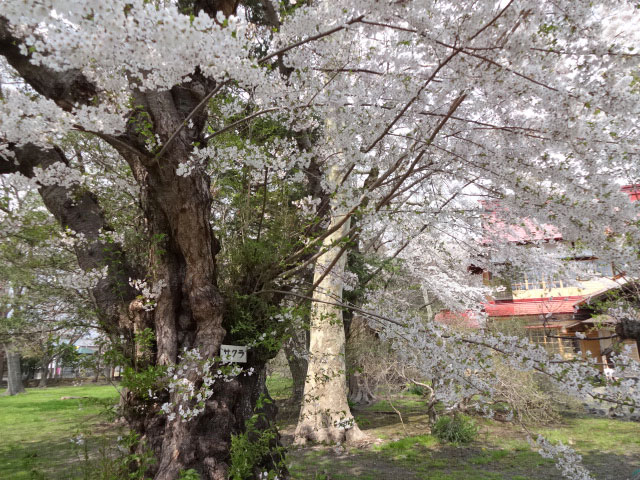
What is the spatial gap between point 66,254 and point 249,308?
3.42 m

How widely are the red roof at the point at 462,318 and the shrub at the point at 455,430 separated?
367cm

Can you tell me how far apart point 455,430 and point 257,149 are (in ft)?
22.3

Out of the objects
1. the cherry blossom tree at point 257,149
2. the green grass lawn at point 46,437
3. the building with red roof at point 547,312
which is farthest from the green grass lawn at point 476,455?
the building with red roof at point 547,312

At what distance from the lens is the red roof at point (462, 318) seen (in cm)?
1143

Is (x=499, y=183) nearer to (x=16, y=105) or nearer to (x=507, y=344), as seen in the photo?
(x=507, y=344)

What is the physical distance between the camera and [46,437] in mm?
9172

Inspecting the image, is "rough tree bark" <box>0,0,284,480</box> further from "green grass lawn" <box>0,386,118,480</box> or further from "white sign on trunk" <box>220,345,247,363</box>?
"green grass lawn" <box>0,386,118,480</box>

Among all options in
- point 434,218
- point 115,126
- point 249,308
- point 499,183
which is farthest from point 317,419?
point 115,126

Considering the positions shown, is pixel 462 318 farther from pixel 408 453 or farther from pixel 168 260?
pixel 168 260

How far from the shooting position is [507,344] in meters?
3.49

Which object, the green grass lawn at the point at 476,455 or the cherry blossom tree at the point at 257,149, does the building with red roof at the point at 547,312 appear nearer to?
the green grass lawn at the point at 476,455

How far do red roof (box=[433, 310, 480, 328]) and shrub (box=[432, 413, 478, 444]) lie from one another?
12.0ft

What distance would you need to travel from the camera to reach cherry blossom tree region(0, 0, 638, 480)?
8.80ft

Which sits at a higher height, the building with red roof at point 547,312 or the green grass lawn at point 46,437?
the building with red roof at point 547,312
